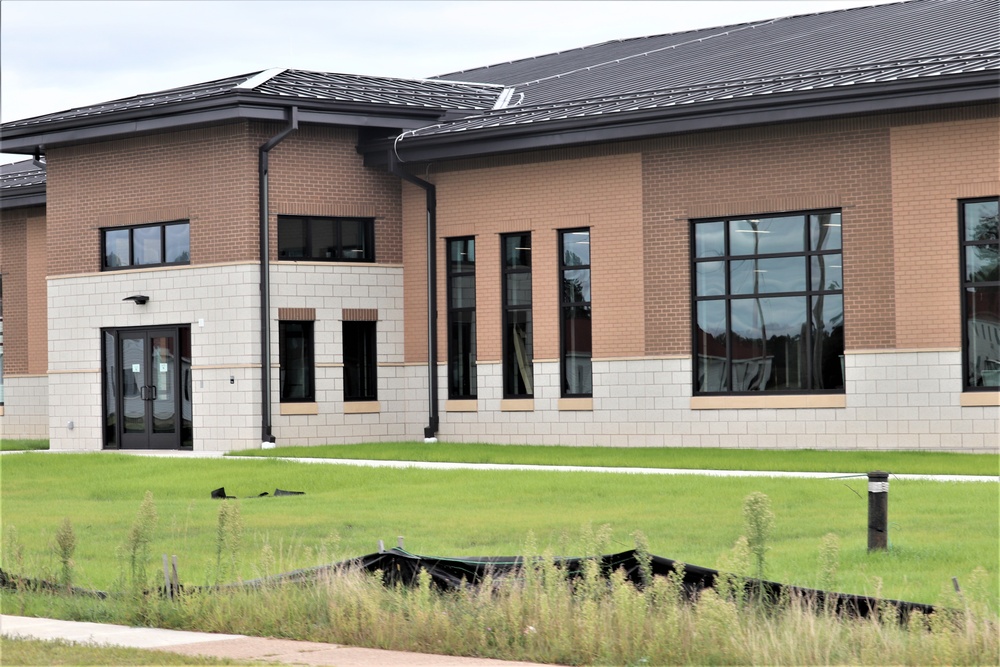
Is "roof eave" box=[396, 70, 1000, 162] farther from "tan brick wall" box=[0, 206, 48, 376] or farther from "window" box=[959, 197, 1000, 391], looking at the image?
"tan brick wall" box=[0, 206, 48, 376]

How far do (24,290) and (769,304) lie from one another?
1970 cm

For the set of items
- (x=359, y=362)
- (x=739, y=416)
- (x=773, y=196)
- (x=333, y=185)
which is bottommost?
(x=739, y=416)

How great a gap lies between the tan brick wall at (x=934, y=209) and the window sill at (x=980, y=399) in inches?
→ 33.1

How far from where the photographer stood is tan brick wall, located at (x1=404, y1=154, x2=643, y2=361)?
26.0 meters

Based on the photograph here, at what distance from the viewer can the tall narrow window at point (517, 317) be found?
27.4 m

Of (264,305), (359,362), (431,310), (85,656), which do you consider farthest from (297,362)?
(85,656)

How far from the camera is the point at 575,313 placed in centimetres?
2688

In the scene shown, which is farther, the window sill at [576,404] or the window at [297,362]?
the window at [297,362]

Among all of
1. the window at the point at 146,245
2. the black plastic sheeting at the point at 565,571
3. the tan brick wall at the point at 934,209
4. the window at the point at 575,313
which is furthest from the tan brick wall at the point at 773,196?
the black plastic sheeting at the point at 565,571

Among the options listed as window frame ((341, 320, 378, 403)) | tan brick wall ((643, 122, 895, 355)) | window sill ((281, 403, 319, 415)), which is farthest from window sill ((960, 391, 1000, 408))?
window sill ((281, 403, 319, 415))

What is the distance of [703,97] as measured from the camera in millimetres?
24750

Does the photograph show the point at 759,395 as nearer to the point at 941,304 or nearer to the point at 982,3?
the point at 941,304

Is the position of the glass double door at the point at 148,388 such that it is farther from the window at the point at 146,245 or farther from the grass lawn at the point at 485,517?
the grass lawn at the point at 485,517

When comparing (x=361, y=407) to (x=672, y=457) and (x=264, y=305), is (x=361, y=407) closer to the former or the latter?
(x=264, y=305)
